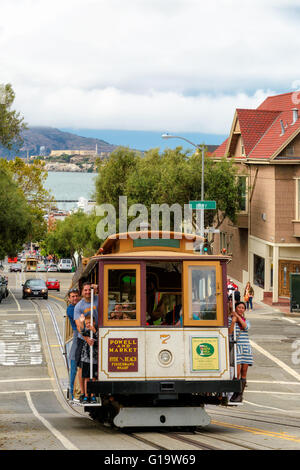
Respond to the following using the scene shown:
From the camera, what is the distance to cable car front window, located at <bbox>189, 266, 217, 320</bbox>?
11547mm

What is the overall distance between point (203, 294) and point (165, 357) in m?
1.13

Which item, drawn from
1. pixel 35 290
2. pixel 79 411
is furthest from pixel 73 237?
pixel 79 411

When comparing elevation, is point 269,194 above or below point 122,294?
above

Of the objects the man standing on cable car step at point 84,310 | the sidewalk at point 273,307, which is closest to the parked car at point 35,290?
the sidewalk at point 273,307

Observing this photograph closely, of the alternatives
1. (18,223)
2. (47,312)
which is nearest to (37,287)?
(18,223)

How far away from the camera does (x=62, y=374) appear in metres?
21.3

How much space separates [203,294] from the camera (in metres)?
11.6

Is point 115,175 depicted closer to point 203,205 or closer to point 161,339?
point 203,205

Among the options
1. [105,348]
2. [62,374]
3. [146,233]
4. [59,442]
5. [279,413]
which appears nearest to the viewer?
[59,442]

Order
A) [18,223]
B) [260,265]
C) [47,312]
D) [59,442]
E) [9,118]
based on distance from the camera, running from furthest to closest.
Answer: [9,118], [18,223], [260,265], [47,312], [59,442]

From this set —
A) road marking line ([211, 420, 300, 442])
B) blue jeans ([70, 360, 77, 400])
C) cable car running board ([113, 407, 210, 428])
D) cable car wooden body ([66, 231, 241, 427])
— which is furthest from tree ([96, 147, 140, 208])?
cable car running board ([113, 407, 210, 428])

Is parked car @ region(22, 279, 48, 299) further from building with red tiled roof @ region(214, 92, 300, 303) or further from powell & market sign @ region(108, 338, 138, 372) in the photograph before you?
powell & market sign @ region(108, 338, 138, 372)
